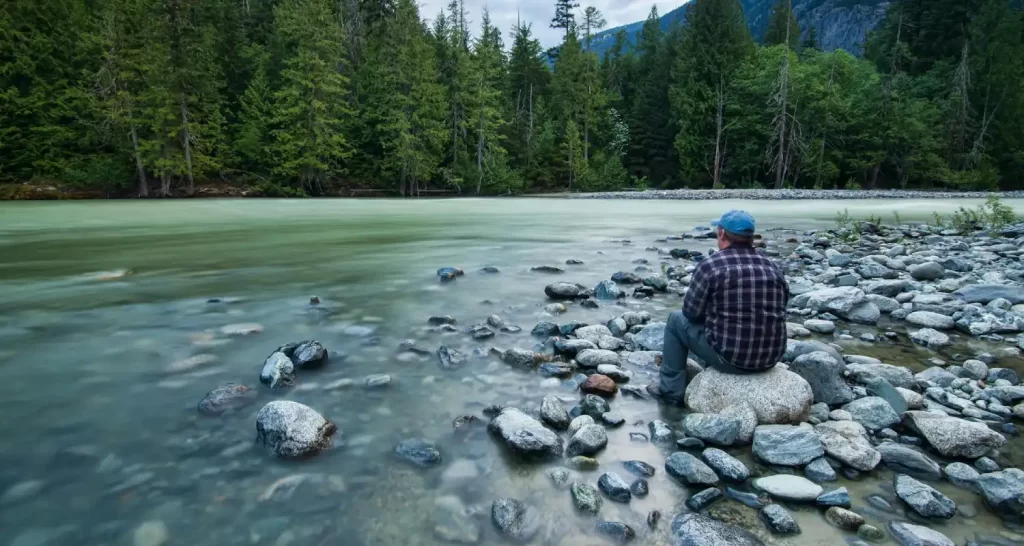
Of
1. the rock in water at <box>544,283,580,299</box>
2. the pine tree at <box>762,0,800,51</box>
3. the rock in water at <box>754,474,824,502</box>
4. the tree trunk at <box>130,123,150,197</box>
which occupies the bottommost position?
the rock in water at <box>754,474,824,502</box>

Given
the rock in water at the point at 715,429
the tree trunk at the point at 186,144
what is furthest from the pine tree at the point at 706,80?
the rock in water at the point at 715,429

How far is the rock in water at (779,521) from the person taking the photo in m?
2.54

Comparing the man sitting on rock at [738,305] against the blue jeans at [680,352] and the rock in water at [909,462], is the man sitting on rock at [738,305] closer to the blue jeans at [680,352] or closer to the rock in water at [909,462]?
the blue jeans at [680,352]

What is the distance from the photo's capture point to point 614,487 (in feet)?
9.39

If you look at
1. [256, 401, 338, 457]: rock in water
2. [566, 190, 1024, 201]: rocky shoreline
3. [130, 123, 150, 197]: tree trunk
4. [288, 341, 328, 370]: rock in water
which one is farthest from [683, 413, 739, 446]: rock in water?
[130, 123, 150, 197]: tree trunk

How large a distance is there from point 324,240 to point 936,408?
13.7 metres

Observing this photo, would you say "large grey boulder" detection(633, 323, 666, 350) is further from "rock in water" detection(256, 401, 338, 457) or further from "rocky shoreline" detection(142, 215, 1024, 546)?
"rock in water" detection(256, 401, 338, 457)

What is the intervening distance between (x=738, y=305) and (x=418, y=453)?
227 centimetres

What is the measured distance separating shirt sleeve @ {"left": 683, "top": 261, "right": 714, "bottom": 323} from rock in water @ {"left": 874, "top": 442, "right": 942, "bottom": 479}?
50.7 inches

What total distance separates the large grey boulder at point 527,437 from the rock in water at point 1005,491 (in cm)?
218

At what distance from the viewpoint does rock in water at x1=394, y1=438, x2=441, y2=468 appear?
321 cm

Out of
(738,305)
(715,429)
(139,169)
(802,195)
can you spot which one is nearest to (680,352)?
(738,305)

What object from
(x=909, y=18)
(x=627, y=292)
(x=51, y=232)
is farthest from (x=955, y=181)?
(x=51, y=232)

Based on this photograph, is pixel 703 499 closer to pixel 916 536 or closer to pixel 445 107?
pixel 916 536
